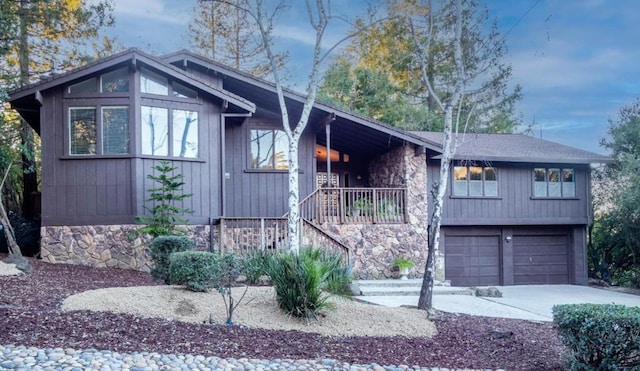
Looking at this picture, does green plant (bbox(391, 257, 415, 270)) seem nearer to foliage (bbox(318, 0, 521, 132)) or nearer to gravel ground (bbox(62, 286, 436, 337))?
gravel ground (bbox(62, 286, 436, 337))

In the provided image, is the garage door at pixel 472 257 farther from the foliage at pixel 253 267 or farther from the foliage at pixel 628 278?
the foliage at pixel 253 267

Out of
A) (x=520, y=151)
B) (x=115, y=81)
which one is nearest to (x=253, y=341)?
(x=115, y=81)

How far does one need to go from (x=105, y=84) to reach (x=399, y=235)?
8.14 meters

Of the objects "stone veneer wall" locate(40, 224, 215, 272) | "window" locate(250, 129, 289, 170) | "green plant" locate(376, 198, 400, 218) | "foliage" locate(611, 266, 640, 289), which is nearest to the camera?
"stone veneer wall" locate(40, 224, 215, 272)

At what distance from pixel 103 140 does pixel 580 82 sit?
15.5m

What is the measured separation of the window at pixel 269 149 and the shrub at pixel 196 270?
7.06m

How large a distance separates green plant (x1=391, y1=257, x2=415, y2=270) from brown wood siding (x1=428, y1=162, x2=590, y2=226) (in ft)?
8.38

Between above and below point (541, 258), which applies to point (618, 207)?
above

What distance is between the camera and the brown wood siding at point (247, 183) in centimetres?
1447

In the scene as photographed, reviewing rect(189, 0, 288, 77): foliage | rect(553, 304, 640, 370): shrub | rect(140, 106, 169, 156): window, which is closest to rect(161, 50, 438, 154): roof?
rect(140, 106, 169, 156): window

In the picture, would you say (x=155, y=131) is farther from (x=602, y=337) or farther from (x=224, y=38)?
(x=602, y=337)

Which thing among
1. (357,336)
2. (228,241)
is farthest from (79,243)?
(357,336)

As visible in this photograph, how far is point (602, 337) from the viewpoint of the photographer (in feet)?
16.9

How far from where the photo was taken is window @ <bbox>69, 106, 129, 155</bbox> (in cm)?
1191
